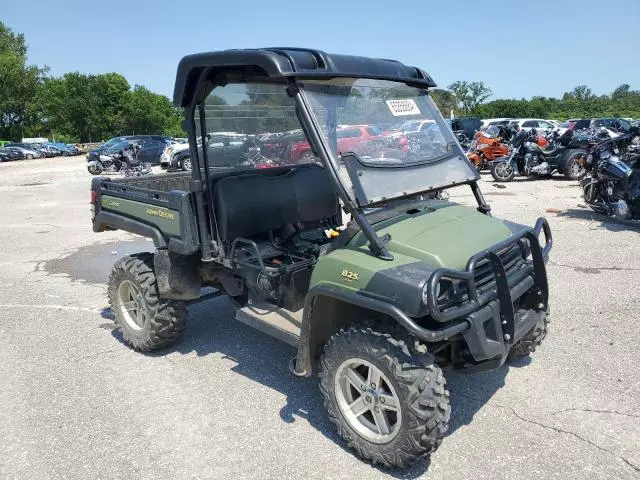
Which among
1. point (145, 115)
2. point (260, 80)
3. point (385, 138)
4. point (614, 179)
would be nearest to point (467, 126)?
point (614, 179)

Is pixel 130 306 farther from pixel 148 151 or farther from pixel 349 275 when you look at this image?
pixel 148 151

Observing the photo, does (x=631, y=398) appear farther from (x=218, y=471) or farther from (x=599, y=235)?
(x=599, y=235)

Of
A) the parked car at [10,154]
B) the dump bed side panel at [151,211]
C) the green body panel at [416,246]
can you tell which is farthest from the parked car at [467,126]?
the parked car at [10,154]

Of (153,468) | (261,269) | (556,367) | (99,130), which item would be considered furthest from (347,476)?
(99,130)

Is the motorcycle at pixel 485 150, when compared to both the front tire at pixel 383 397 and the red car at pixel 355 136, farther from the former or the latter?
the front tire at pixel 383 397

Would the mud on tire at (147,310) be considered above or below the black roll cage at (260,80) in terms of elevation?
below

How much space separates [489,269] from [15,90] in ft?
248

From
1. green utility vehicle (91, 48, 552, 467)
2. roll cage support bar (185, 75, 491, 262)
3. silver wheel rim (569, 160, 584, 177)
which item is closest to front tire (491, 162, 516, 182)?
silver wheel rim (569, 160, 584, 177)

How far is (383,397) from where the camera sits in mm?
3002

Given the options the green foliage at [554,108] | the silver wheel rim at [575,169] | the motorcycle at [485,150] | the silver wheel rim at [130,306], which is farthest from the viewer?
the green foliage at [554,108]

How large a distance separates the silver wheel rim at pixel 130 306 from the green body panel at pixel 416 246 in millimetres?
2191

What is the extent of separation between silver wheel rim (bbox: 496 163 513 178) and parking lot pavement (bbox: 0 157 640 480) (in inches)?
371

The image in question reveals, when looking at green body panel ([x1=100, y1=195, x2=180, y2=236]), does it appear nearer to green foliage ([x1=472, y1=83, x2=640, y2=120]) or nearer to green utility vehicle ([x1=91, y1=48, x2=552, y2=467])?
green utility vehicle ([x1=91, y1=48, x2=552, y2=467])

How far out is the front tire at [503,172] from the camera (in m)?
15.3
